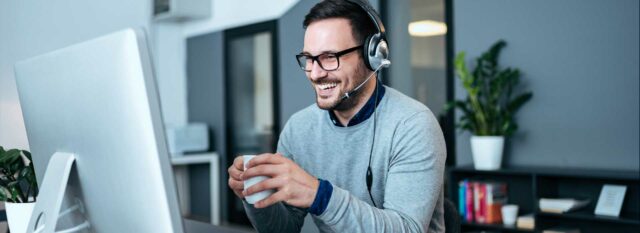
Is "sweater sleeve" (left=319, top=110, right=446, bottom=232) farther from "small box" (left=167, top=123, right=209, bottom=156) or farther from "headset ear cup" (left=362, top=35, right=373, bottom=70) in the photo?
"small box" (left=167, top=123, right=209, bottom=156)

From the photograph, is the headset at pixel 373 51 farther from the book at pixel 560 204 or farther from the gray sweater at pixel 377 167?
the book at pixel 560 204

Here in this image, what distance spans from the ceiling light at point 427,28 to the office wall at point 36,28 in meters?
1.83

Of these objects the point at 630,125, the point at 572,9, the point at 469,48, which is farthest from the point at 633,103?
the point at 469,48

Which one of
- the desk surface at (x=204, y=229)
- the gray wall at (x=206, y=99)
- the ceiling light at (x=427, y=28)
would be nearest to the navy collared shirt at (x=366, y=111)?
the desk surface at (x=204, y=229)

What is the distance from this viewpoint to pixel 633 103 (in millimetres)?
3072

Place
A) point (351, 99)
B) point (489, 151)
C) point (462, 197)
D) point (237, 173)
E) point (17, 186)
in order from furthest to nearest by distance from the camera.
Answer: point (462, 197)
point (489, 151)
point (351, 99)
point (17, 186)
point (237, 173)

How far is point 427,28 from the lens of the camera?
396 centimetres

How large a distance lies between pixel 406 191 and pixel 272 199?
1.18ft

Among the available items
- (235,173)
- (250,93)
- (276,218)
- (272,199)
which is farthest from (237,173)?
(250,93)

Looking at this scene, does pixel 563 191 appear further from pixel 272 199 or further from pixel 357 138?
pixel 272 199

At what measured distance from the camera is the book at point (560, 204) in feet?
9.89

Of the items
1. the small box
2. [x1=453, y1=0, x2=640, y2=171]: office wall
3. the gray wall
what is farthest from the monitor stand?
the gray wall

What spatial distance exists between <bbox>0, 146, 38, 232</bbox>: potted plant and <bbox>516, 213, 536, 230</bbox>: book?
2507 mm

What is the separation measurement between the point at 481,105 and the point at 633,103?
2.42ft
